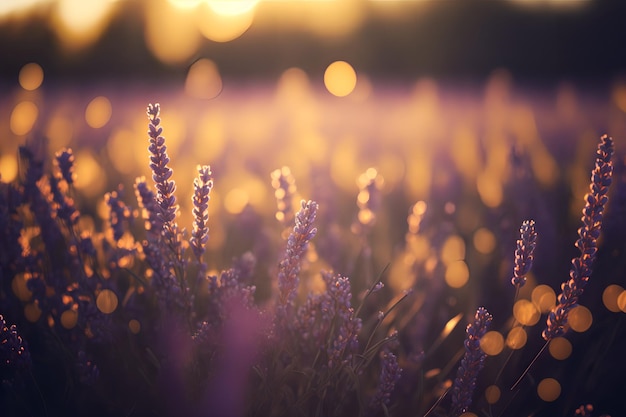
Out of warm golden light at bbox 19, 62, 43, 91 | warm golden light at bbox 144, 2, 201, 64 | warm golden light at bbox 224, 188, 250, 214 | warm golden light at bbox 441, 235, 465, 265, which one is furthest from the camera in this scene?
warm golden light at bbox 144, 2, 201, 64

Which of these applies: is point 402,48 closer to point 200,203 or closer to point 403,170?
point 403,170

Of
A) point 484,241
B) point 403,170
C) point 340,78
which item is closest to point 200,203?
point 484,241

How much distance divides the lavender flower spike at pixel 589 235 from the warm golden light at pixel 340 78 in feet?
26.8

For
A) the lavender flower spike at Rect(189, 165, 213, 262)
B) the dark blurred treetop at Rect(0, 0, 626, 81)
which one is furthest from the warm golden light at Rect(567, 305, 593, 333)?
the dark blurred treetop at Rect(0, 0, 626, 81)

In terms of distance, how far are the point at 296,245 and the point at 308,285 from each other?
2.39ft

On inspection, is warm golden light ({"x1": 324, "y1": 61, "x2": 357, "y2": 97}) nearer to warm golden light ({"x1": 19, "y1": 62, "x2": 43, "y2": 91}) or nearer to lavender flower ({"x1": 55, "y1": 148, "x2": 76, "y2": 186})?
warm golden light ({"x1": 19, "y1": 62, "x2": 43, "y2": 91})

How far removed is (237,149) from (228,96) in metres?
5.36

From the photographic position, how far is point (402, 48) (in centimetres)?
1058

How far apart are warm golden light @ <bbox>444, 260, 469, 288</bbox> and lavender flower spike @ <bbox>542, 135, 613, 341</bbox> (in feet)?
3.08

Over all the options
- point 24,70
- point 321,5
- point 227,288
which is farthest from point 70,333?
point 321,5

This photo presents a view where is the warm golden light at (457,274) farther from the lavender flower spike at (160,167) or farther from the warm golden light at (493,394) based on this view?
the lavender flower spike at (160,167)

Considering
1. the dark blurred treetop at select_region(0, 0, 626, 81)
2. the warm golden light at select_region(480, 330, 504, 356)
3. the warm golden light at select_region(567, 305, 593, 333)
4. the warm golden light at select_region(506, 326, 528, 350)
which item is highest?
the dark blurred treetop at select_region(0, 0, 626, 81)

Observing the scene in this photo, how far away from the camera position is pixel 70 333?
1676mm

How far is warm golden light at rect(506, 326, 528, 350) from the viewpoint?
1440mm
